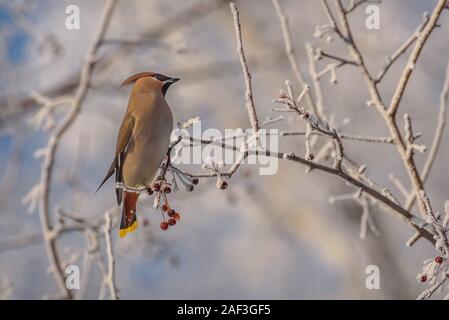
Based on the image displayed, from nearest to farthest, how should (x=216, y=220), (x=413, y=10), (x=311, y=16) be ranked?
1. (x=413, y=10)
2. (x=311, y=16)
3. (x=216, y=220)

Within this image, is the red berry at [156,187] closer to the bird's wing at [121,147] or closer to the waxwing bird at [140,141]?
the waxwing bird at [140,141]

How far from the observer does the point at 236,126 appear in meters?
5.85

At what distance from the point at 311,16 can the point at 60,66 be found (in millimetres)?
1918

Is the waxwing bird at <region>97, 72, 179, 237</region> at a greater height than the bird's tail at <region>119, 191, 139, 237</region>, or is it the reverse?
the waxwing bird at <region>97, 72, 179, 237</region>

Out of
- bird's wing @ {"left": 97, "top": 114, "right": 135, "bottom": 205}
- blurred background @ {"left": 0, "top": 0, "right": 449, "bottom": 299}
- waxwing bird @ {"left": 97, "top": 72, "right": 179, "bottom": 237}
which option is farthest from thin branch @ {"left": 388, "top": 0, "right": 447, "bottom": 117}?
→ blurred background @ {"left": 0, "top": 0, "right": 449, "bottom": 299}

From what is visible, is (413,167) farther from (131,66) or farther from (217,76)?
(217,76)

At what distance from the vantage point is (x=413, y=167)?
7.79ft

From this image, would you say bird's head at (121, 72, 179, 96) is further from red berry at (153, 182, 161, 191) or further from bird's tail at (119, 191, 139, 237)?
red berry at (153, 182, 161, 191)

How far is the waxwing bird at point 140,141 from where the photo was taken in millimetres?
2408

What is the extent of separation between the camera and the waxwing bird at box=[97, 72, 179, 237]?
241 cm

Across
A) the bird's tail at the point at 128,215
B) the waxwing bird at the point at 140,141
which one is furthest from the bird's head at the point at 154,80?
the bird's tail at the point at 128,215

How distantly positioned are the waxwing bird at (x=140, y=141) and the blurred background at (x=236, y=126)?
2052 mm

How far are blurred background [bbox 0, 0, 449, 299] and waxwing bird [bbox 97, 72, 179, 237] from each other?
2.05 metres
